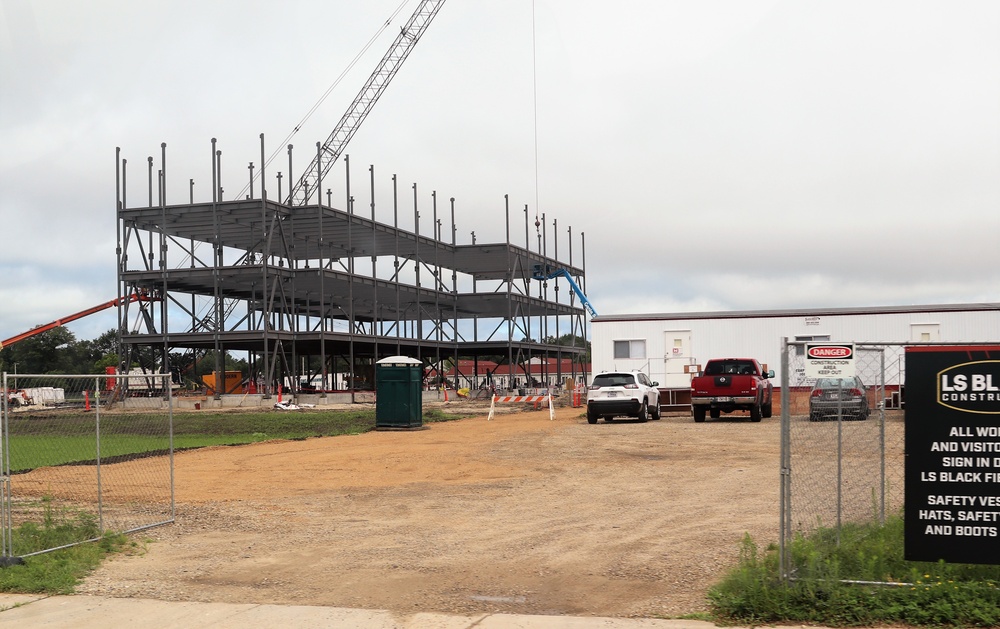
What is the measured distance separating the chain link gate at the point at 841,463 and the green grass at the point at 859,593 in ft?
0.83

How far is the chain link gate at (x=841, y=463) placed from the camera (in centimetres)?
796

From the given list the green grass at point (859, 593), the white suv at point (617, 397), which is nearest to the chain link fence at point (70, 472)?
the green grass at point (859, 593)

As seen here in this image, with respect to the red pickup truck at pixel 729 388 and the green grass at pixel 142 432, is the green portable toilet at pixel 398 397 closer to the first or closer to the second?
the green grass at pixel 142 432

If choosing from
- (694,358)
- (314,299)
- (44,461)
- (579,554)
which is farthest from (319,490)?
(314,299)

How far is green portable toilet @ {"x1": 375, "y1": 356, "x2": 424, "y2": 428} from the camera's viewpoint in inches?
1244

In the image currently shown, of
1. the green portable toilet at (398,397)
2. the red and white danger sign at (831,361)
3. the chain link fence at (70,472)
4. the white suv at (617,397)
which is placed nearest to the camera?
the red and white danger sign at (831,361)

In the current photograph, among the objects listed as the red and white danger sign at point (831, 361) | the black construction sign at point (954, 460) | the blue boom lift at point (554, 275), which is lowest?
the black construction sign at point (954, 460)

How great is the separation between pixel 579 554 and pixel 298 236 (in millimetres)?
52521

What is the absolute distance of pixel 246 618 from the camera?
780 centimetres

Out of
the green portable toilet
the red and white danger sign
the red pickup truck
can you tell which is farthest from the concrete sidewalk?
the red pickup truck

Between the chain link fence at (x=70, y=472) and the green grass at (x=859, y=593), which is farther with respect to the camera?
the chain link fence at (x=70, y=472)

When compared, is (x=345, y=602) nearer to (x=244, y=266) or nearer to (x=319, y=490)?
(x=319, y=490)

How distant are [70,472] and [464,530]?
1175 cm

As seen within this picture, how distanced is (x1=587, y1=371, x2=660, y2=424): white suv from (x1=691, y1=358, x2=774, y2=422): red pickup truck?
185cm
